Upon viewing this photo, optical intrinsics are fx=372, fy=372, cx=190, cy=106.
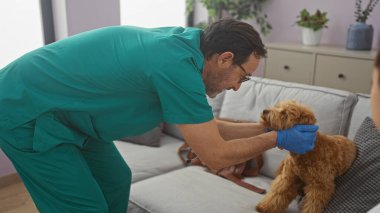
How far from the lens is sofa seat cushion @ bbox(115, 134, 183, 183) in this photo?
6.68 feet

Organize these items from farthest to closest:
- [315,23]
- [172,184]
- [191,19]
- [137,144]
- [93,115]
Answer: [191,19], [315,23], [137,144], [172,184], [93,115]

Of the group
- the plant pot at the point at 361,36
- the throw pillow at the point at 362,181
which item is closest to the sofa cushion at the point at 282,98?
the throw pillow at the point at 362,181

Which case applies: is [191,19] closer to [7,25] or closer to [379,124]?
[7,25]

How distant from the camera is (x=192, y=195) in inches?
66.7

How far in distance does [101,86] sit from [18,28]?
1.76 metres

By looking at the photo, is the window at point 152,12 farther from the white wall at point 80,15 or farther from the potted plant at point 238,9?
the white wall at point 80,15

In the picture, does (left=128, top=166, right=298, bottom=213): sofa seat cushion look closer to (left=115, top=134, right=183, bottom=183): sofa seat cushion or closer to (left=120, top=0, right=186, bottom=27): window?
(left=115, top=134, right=183, bottom=183): sofa seat cushion

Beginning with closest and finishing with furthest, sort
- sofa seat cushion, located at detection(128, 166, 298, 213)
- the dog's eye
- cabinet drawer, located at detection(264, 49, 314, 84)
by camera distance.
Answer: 1. the dog's eye
2. sofa seat cushion, located at detection(128, 166, 298, 213)
3. cabinet drawer, located at detection(264, 49, 314, 84)

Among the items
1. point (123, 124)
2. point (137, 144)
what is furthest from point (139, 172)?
point (123, 124)

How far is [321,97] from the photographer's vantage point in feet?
6.04

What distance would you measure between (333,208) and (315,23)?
1806 mm

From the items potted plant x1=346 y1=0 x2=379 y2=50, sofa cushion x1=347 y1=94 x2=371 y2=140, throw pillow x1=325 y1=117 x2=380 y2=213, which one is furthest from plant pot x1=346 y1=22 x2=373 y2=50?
throw pillow x1=325 y1=117 x2=380 y2=213

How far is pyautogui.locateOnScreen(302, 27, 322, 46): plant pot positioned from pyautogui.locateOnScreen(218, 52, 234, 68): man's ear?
1.91m

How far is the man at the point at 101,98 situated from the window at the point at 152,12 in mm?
2029
